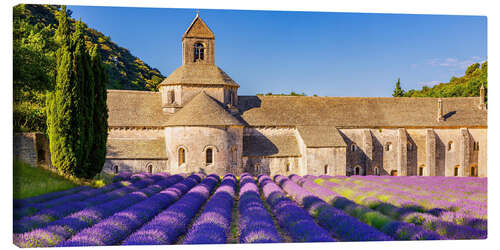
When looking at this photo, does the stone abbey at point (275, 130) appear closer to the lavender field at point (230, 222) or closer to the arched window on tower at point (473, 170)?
the arched window on tower at point (473, 170)

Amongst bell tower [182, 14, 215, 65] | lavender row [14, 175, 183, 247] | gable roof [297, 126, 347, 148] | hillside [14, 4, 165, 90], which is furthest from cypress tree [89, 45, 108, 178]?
hillside [14, 4, 165, 90]

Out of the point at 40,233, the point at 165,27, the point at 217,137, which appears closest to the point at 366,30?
the point at 165,27

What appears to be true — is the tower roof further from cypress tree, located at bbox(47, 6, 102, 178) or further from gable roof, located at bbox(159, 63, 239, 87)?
cypress tree, located at bbox(47, 6, 102, 178)

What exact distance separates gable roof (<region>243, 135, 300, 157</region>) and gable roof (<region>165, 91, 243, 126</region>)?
2774 mm

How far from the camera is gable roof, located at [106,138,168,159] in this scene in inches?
1166

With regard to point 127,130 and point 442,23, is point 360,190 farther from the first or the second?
point 127,130

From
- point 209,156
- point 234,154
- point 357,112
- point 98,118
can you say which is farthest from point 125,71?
point 98,118

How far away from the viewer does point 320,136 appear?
32.0m

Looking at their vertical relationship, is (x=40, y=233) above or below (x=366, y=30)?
below

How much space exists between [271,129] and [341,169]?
6.98 meters

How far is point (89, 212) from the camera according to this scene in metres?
10.4

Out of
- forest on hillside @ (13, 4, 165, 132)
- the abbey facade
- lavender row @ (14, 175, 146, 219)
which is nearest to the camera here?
lavender row @ (14, 175, 146, 219)
